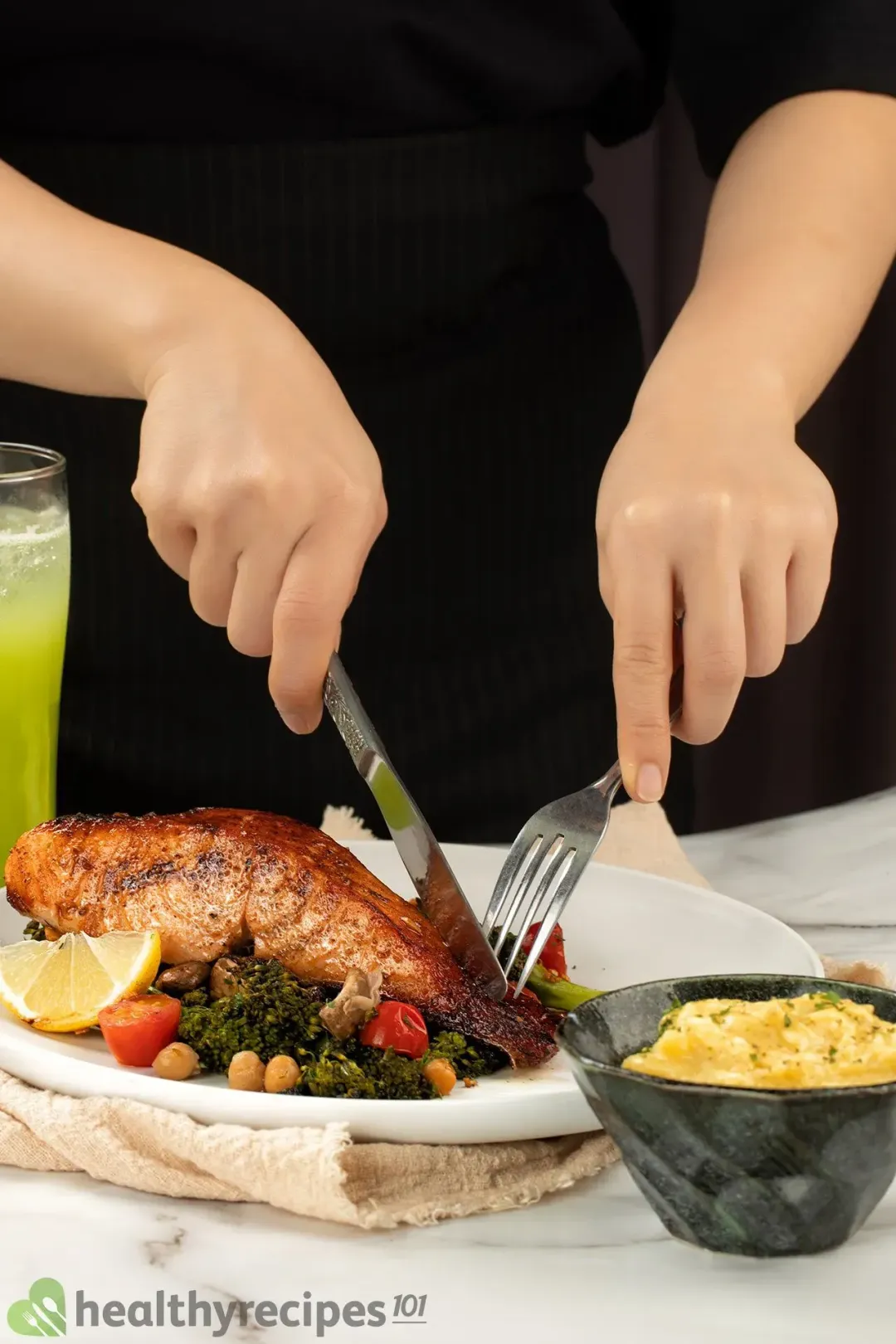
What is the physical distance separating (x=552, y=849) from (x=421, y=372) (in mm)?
921

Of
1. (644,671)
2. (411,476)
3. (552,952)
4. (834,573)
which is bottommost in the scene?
(834,573)

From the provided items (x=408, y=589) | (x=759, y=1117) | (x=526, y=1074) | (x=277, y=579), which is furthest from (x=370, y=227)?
(x=759, y=1117)

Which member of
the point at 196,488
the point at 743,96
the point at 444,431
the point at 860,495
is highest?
the point at 743,96

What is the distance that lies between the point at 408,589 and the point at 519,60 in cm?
72

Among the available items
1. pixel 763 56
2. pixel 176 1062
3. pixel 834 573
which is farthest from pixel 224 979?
pixel 834 573

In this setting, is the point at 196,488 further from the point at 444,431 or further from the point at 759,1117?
the point at 444,431

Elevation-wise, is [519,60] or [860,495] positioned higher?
[519,60]

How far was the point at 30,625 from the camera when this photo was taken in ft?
6.28

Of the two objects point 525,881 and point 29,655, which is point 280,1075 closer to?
point 525,881

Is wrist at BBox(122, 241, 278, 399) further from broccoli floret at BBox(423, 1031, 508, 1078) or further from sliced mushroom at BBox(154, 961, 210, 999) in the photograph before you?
broccoli floret at BBox(423, 1031, 508, 1078)

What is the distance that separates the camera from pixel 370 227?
2186mm

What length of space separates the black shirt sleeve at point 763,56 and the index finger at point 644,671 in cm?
92

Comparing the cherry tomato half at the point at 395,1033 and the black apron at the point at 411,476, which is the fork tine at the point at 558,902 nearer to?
the cherry tomato half at the point at 395,1033

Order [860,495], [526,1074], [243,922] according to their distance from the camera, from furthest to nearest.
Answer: [860,495]
[243,922]
[526,1074]
